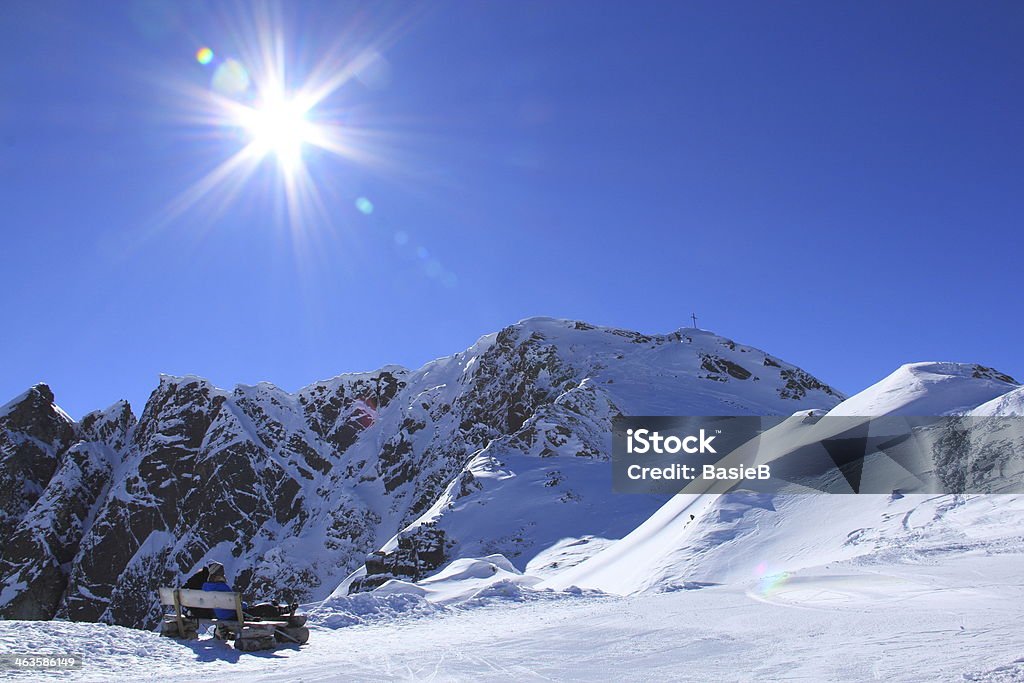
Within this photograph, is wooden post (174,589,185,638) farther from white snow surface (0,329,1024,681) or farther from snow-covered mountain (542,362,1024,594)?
snow-covered mountain (542,362,1024,594)

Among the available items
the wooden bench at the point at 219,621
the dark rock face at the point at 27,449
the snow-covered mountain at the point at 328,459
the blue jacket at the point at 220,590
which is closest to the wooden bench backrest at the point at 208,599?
the wooden bench at the point at 219,621

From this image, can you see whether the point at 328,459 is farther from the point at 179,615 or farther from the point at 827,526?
the point at 179,615

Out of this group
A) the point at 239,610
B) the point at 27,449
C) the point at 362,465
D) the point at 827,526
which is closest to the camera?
the point at 239,610

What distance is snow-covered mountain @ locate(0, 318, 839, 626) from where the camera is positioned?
6531 cm

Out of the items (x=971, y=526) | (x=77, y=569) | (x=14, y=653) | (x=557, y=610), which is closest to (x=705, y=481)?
(x=971, y=526)

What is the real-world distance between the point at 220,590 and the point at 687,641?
7.13 m

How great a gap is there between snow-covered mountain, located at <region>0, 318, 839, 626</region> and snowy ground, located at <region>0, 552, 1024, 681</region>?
4002 centimetres

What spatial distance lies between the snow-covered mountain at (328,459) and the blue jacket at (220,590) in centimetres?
4184

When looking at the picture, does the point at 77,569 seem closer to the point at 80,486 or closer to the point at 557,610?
the point at 80,486

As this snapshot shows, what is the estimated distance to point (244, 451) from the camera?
15738 cm

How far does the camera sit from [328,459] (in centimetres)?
16862

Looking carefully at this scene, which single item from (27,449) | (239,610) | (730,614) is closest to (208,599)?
(239,610)

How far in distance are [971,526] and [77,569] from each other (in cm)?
15829

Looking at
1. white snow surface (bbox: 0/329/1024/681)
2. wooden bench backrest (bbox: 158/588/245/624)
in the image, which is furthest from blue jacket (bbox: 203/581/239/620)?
white snow surface (bbox: 0/329/1024/681)
